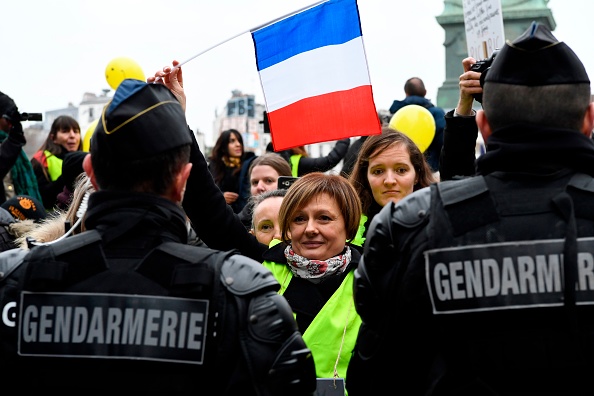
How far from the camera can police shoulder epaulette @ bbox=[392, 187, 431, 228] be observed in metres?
2.67

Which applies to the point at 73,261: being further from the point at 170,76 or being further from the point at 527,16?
the point at 527,16

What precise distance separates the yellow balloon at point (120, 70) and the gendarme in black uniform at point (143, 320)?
6.93 m

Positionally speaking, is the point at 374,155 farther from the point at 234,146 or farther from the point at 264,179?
the point at 234,146

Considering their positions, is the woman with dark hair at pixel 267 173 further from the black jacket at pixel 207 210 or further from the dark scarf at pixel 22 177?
the black jacket at pixel 207 210

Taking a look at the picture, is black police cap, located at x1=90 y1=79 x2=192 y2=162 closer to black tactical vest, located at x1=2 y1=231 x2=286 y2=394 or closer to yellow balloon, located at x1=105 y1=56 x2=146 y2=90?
black tactical vest, located at x1=2 y1=231 x2=286 y2=394

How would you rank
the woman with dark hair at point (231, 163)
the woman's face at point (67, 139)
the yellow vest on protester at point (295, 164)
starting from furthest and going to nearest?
the woman's face at point (67, 139) < the woman with dark hair at point (231, 163) < the yellow vest on protester at point (295, 164)

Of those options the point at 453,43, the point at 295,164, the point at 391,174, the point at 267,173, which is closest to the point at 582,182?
the point at 391,174

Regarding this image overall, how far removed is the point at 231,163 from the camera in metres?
9.45

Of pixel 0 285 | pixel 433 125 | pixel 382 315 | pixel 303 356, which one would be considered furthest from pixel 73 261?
pixel 433 125

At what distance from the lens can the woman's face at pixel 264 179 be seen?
23.8 feet

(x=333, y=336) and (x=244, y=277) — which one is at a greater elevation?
(x=244, y=277)

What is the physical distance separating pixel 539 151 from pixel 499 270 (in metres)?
0.34

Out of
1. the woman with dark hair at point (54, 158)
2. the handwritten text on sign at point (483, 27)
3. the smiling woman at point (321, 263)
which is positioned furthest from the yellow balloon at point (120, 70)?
the smiling woman at point (321, 263)

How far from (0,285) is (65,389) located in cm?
34
